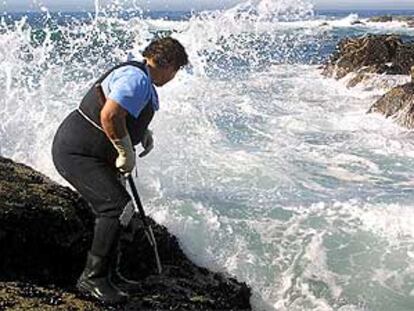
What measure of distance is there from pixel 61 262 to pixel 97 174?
108 cm

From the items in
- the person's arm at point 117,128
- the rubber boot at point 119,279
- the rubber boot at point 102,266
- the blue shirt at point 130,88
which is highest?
the blue shirt at point 130,88

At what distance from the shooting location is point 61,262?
5691mm

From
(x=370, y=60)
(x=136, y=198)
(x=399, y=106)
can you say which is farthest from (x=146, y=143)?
(x=370, y=60)

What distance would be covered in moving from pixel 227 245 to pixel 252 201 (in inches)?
84.8

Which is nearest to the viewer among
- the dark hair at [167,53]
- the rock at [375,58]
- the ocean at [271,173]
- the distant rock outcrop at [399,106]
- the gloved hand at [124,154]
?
the gloved hand at [124,154]

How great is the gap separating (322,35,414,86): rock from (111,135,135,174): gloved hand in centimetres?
2315

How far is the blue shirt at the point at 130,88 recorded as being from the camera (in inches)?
182

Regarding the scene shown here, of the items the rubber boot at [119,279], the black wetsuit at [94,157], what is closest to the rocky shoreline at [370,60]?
the rubber boot at [119,279]

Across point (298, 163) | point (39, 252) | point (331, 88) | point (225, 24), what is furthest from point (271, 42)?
point (39, 252)

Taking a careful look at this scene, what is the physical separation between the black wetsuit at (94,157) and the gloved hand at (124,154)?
4.3 inches

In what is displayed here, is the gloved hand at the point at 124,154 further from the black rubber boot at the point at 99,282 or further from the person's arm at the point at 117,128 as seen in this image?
the black rubber boot at the point at 99,282

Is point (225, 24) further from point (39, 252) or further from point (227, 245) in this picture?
point (39, 252)

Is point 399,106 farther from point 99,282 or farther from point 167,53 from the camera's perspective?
point 99,282

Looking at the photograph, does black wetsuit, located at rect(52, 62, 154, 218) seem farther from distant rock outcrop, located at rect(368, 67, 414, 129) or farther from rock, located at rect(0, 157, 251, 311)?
distant rock outcrop, located at rect(368, 67, 414, 129)
